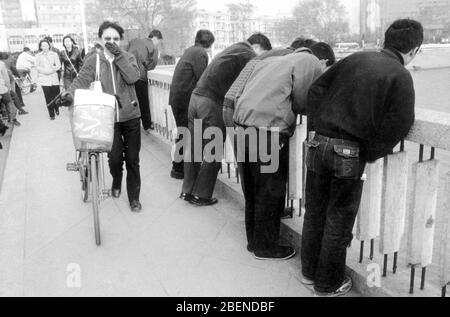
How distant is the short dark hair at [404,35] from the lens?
2.70 metres

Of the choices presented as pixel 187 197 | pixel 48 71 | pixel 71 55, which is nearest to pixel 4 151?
pixel 48 71

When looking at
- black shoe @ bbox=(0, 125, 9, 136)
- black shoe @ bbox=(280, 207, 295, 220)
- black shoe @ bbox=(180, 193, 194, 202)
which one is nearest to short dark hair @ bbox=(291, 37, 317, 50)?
→ black shoe @ bbox=(280, 207, 295, 220)

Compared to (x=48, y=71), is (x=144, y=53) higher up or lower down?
higher up

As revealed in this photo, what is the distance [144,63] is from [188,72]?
2.81m

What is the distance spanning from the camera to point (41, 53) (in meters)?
11.3

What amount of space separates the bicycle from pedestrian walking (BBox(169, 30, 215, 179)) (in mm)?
1084

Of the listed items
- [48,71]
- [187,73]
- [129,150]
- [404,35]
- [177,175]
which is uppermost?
[404,35]

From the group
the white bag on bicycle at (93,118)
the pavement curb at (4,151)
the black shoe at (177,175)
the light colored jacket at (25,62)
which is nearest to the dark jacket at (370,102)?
the white bag on bicycle at (93,118)

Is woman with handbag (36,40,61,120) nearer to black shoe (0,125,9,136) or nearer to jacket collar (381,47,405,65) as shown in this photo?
black shoe (0,125,9,136)

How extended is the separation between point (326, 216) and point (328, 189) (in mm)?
169

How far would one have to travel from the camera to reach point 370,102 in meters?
2.67

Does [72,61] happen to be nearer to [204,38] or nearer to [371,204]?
[204,38]
